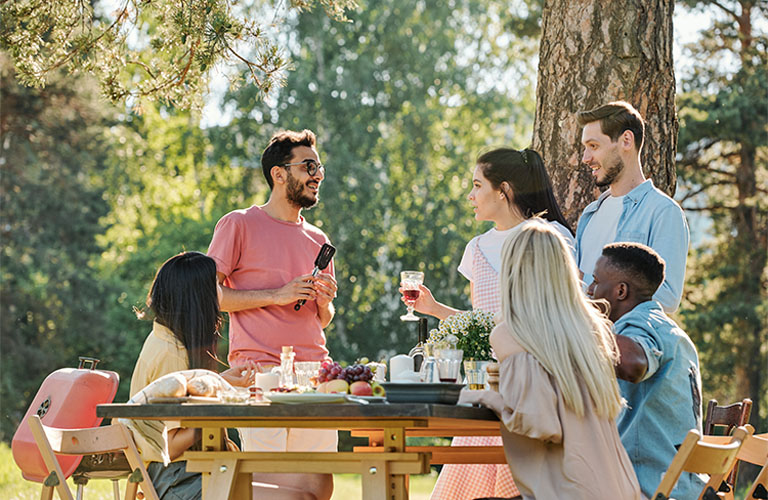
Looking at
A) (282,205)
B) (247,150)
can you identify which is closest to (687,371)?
(282,205)

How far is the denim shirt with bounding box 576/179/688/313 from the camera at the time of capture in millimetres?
4434

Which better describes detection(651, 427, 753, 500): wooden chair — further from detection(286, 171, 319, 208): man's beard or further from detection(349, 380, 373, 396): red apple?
detection(286, 171, 319, 208): man's beard

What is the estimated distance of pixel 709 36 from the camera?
17.1 m

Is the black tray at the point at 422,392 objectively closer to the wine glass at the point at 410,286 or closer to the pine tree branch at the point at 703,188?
the wine glass at the point at 410,286

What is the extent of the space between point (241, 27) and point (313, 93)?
54.3 ft

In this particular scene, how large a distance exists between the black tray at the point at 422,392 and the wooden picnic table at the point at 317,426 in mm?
62

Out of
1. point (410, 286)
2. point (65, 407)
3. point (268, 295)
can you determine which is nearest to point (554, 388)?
point (410, 286)

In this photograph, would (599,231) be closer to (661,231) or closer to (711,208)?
(661,231)

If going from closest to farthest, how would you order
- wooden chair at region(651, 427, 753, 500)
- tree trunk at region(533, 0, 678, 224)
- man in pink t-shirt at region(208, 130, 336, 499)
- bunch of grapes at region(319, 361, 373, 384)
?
wooden chair at region(651, 427, 753, 500), bunch of grapes at region(319, 361, 373, 384), man in pink t-shirt at region(208, 130, 336, 499), tree trunk at region(533, 0, 678, 224)

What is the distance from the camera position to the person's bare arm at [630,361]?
3632mm

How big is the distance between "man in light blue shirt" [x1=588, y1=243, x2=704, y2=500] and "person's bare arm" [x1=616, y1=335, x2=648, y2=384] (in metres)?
0.09

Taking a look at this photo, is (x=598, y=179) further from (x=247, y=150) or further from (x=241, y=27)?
(x=247, y=150)

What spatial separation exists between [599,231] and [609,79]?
5.14 ft

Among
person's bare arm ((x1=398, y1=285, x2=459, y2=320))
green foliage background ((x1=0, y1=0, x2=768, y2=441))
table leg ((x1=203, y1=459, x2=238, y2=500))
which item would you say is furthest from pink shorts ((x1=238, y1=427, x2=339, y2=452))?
green foliage background ((x1=0, y1=0, x2=768, y2=441))
